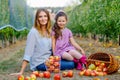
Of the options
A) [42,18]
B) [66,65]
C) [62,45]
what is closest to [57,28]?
[62,45]

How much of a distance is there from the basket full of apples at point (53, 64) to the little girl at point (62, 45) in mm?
Answer: 221

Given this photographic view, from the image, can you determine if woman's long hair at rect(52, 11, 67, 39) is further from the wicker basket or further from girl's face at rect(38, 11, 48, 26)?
the wicker basket

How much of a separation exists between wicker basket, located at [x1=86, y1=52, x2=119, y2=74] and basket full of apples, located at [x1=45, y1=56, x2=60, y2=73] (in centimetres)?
54

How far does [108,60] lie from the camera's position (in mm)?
6258

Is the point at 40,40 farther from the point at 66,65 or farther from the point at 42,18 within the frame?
the point at 66,65

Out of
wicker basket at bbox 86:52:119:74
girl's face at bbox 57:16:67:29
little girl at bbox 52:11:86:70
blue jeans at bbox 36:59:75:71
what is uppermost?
girl's face at bbox 57:16:67:29

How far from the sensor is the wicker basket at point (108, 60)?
18.8 ft

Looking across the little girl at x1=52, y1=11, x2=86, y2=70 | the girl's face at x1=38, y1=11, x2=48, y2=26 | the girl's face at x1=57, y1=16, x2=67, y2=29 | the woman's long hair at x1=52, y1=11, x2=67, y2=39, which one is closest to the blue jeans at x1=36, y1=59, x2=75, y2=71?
the little girl at x1=52, y1=11, x2=86, y2=70

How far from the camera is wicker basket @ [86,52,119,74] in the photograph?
225 inches

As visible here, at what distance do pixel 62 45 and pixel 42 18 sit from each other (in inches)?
26.0

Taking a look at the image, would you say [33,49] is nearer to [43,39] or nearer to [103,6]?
[43,39]

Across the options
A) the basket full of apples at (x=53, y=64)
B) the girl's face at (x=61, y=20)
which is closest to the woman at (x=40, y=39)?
the basket full of apples at (x=53, y=64)

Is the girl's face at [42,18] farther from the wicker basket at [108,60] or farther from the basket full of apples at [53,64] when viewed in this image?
the wicker basket at [108,60]

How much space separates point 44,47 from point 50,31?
11.7 inches
